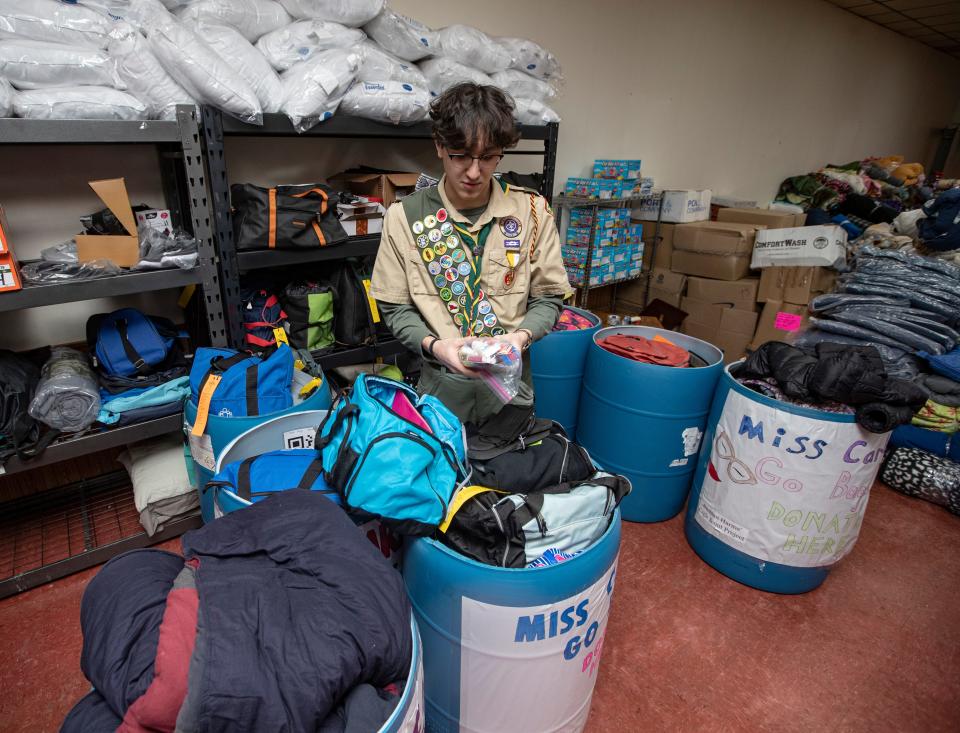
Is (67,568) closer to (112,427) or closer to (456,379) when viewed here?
(112,427)

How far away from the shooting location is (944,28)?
543cm

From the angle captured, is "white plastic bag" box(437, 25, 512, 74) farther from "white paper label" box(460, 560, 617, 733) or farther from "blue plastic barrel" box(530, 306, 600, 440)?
"white paper label" box(460, 560, 617, 733)

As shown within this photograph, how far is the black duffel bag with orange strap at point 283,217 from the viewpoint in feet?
5.59

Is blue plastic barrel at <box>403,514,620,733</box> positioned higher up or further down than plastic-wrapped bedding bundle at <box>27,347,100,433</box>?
further down

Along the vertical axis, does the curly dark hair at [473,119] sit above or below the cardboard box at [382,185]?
above

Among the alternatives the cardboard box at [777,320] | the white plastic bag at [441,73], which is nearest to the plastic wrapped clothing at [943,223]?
the cardboard box at [777,320]

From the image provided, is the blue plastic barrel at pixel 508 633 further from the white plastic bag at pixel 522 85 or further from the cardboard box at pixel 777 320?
the cardboard box at pixel 777 320

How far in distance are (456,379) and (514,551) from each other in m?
0.46

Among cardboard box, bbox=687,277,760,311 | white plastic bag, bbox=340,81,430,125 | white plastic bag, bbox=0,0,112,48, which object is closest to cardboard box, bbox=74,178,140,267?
white plastic bag, bbox=0,0,112,48

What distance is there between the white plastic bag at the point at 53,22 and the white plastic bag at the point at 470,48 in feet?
3.77

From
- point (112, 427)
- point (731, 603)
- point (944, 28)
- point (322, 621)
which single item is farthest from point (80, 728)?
point (944, 28)

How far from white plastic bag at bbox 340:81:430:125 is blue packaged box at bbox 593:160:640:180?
1.63m

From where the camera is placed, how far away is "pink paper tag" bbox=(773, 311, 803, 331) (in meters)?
2.98

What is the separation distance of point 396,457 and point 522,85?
1952mm
